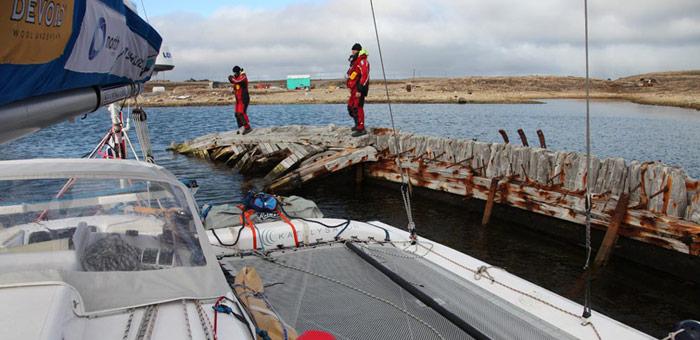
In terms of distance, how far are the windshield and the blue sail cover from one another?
0.83 m

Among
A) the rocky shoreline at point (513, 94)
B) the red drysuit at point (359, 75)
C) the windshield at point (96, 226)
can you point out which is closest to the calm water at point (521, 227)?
the windshield at point (96, 226)

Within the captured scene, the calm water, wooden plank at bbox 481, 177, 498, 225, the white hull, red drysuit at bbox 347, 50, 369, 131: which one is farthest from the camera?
red drysuit at bbox 347, 50, 369, 131

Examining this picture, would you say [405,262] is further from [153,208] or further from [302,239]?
[153,208]

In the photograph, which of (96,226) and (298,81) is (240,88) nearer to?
(96,226)

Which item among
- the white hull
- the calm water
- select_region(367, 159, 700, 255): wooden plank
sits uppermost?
the white hull

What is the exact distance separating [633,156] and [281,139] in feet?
58.2

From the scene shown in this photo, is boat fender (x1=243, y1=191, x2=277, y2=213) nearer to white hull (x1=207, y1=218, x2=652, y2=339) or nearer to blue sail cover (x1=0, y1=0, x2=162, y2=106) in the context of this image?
white hull (x1=207, y1=218, x2=652, y2=339)

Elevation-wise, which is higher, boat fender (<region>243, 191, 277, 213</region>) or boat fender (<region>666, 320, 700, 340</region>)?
boat fender (<region>243, 191, 277, 213</region>)

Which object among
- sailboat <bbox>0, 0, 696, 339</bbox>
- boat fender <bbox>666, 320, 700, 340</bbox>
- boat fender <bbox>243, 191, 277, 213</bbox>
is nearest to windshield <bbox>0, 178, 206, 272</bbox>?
sailboat <bbox>0, 0, 696, 339</bbox>

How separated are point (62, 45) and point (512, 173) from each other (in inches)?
426

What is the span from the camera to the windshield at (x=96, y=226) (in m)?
3.00

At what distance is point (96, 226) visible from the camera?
3.35m

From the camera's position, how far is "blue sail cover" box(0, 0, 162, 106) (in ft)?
6.34

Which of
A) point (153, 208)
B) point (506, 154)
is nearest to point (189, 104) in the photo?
point (506, 154)
